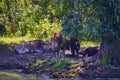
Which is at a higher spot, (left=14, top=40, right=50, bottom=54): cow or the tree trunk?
the tree trunk

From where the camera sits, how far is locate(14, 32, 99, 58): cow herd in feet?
62.8

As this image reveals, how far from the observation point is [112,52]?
1576 cm

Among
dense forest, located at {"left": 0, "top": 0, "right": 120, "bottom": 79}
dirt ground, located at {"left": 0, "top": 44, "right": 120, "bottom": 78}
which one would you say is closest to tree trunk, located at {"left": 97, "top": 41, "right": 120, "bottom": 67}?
dense forest, located at {"left": 0, "top": 0, "right": 120, "bottom": 79}

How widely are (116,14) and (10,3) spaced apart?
33.7 ft

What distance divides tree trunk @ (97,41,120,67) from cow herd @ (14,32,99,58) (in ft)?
9.17

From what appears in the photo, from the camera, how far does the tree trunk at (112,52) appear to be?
618 inches

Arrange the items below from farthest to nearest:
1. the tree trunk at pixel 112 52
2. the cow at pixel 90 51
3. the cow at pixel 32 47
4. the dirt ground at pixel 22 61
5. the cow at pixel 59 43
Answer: the cow at pixel 32 47, the cow at pixel 59 43, the cow at pixel 90 51, the tree trunk at pixel 112 52, the dirt ground at pixel 22 61

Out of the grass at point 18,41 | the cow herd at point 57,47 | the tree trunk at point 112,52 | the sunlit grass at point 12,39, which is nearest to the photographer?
the tree trunk at point 112,52

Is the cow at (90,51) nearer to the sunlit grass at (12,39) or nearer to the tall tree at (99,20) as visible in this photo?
the tall tree at (99,20)

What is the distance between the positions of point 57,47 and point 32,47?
184cm

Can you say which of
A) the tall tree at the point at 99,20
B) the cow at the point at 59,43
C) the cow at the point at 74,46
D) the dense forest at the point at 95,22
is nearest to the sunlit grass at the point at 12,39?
the cow at the point at 59,43

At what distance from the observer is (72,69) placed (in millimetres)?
15883

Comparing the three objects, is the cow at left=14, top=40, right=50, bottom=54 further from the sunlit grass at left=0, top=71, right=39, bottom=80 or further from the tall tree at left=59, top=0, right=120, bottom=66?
the tall tree at left=59, top=0, right=120, bottom=66

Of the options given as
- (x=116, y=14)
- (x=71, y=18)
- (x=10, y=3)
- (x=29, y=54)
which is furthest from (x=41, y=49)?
(x=116, y=14)
